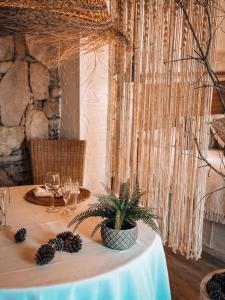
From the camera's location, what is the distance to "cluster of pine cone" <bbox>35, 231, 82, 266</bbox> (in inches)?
42.4

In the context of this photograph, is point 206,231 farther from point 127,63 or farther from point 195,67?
point 127,63

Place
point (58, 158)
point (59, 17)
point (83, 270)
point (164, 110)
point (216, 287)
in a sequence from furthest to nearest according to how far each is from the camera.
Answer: point (58, 158) → point (164, 110) → point (59, 17) → point (216, 287) → point (83, 270)

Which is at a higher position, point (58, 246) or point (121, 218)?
point (121, 218)

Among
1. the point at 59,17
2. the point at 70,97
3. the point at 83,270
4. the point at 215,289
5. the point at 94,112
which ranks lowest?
→ the point at 215,289


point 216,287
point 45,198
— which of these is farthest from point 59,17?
point 216,287

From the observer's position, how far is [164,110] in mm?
2354

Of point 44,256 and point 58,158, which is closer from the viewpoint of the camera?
point 44,256

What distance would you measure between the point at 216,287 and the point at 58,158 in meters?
1.65

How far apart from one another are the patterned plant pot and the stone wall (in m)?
1.62

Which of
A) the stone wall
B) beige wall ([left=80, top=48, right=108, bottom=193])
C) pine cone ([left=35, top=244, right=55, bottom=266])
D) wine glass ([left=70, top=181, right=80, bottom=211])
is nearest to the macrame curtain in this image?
beige wall ([left=80, top=48, right=108, bottom=193])

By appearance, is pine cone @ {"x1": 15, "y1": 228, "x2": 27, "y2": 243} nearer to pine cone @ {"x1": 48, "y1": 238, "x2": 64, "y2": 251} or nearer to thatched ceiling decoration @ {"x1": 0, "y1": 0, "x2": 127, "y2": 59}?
pine cone @ {"x1": 48, "y1": 238, "x2": 64, "y2": 251}

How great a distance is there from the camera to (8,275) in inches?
39.9

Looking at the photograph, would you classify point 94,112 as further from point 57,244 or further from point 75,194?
point 57,244

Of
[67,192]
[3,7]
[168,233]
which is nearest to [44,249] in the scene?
[67,192]
